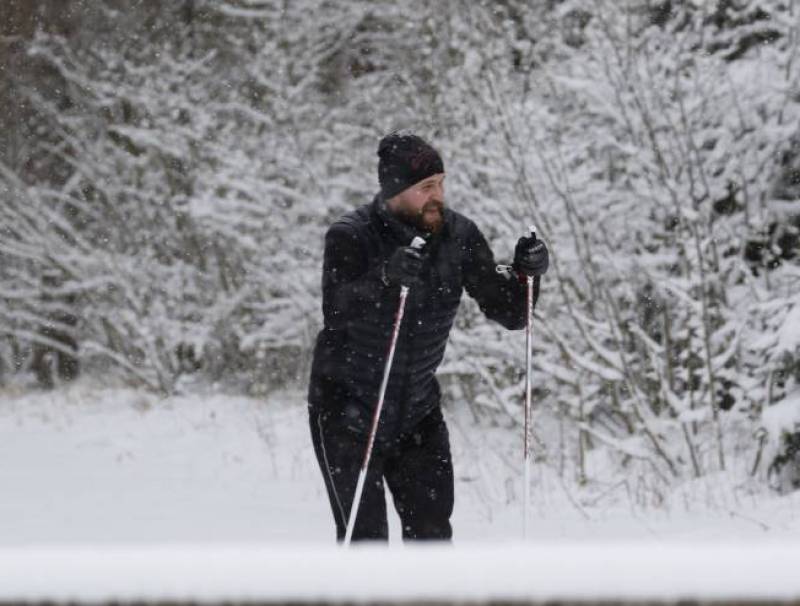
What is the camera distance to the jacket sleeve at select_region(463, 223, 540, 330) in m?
4.21

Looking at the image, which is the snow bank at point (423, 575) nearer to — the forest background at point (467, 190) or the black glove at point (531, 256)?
the black glove at point (531, 256)

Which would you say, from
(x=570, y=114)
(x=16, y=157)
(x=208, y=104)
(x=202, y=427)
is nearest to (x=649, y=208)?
(x=570, y=114)

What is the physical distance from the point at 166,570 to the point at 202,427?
11416 mm

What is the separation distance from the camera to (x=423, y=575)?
1.14 metres

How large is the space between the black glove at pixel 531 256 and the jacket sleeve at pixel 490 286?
0.28 ft

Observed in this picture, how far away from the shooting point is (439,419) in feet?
13.8

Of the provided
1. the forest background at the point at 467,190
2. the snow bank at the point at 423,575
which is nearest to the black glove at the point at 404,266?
the snow bank at the point at 423,575

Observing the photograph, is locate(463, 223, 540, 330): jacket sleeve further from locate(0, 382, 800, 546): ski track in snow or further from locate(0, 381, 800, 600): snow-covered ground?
locate(0, 382, 800, 546): ski track in snow

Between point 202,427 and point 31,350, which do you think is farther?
point 31,350

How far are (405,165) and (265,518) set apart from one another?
4.37 metres

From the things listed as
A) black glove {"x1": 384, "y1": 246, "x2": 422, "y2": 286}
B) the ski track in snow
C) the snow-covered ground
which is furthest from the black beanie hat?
the ski track in snow

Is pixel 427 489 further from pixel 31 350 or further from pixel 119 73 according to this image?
pixel 31 350

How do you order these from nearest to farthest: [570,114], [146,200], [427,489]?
[427,489], [570,114], [146,200]

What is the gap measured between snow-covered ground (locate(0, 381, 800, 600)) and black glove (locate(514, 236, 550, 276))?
41.2 inches
